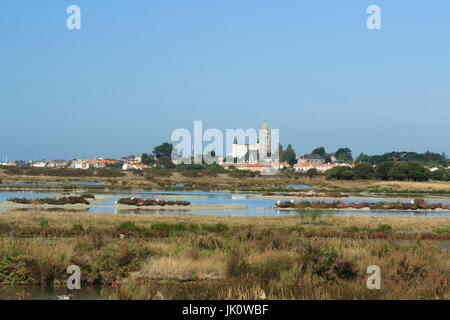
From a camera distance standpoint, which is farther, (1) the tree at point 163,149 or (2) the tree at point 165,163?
(1) the tree at point 163,149

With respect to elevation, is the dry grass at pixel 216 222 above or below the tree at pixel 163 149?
below

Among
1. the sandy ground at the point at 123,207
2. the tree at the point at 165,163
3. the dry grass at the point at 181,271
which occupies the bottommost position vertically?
the sandy ground at the point at 123,207

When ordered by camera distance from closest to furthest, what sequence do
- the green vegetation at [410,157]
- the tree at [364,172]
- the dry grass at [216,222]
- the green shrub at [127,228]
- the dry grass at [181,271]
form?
the dry grass at [181,271] < the green shrub at [127,228] < the dry grass at [216,222] < the tree at [364,172] < the green vegetation at [410,157]

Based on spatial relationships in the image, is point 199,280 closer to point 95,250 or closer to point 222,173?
point 95,250

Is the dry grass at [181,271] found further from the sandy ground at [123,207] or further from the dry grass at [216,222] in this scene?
the sandy ground at [123,207]

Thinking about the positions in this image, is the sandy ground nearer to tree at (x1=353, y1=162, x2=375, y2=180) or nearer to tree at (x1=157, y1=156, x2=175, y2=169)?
tree at (x1=353, y1=162, x2=375, y2=180)

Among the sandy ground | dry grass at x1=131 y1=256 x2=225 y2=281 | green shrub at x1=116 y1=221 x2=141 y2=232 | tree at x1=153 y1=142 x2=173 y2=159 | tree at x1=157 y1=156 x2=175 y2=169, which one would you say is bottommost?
the sandy ground

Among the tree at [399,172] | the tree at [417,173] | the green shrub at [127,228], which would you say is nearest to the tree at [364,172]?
the tree at [399,172]

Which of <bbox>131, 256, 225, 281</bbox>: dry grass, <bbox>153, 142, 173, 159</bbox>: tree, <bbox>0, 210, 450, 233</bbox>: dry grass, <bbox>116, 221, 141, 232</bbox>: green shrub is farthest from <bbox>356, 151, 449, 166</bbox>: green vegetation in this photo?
<bbox>131, 256, 225, 281</bbox>: dry grass

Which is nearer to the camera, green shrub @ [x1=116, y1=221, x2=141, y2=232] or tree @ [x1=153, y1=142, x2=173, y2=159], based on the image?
green shrub @ [x1=116, y1=221, x2=141, y2=232]

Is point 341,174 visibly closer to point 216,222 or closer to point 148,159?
point 216,222

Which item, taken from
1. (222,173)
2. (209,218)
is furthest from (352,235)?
(222,173)

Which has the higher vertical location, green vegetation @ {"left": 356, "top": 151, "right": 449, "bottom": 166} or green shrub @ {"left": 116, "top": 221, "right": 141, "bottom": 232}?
green vegetation @ {"left": 356, "top": 151, "right": 449, "bottom": 166}
